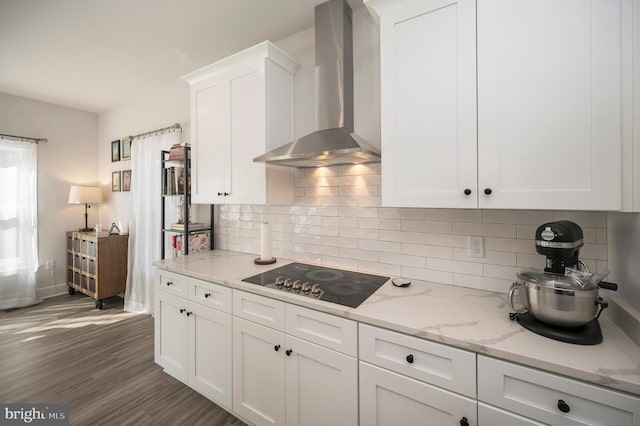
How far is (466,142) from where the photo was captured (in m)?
1.26

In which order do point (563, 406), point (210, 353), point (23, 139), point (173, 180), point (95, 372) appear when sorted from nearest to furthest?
point (563, 406), point (210, 353), point (95, 372), point (173, 180), point (23, 139)

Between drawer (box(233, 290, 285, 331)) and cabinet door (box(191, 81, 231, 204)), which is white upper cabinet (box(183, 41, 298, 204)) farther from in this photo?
drawer (box(233, 290, 285, 331))

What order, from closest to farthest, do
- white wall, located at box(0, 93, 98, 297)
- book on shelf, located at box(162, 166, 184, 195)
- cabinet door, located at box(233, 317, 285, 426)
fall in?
cabinet door, located at box(233, 317, 285, 426), book on shelf, located at box(162, 166, 184, 195), white wall, located at box(0, 93, 98, 297)

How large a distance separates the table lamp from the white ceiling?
1.35 m

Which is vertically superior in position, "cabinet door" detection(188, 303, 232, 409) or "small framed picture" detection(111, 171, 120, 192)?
"small framed picture" detection(111, 171, 120, 192)

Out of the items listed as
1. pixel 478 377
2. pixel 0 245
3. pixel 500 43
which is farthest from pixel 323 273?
pixel 0 245

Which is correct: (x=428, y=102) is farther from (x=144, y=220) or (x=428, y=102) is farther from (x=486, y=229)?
(x=144, y=220)

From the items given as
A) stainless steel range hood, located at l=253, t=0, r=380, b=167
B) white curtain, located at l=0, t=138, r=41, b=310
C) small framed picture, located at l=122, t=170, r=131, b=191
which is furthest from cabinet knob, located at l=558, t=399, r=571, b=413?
white curtain, located at l=0, t=138, r=41, b=310

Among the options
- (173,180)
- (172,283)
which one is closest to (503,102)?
(172,283)

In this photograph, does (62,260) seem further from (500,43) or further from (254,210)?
(500,43)

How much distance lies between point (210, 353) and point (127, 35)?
259cm

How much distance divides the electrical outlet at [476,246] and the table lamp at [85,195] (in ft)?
15.8

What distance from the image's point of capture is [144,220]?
3414 millimetres

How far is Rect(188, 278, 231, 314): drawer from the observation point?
1699mm
